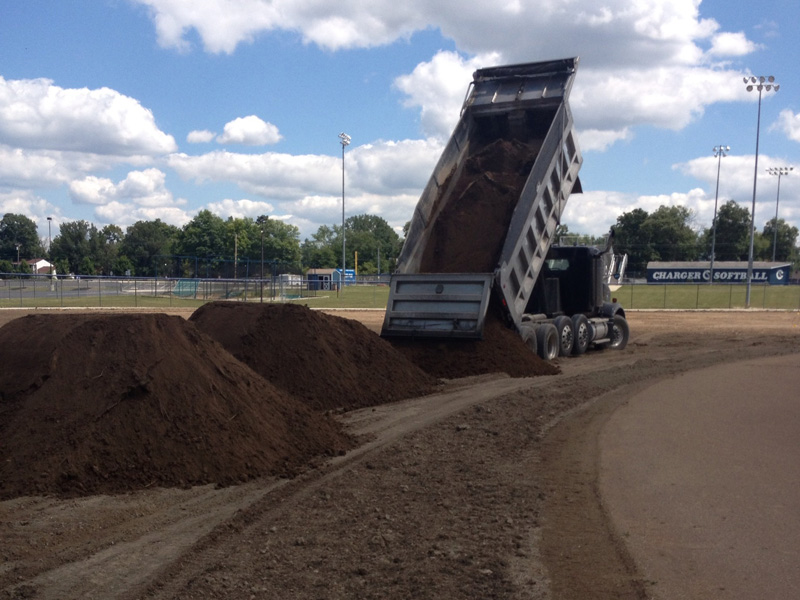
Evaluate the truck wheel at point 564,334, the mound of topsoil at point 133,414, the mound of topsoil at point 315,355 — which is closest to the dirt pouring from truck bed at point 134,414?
the mound of topsoil at point 133,414

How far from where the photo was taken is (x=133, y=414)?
25.1 feet

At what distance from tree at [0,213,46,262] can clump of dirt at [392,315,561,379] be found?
387ft

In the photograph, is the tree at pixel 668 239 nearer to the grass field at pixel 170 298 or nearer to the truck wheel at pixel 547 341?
the grass field at pixel 170 298

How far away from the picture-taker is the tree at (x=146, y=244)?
308ft

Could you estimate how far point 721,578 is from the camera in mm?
4961

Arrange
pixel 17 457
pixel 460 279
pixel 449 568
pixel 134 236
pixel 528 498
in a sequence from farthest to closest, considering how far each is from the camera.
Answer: pixel 134 236, pixel 460 279, pixel 17 457, pixel 528 498, pixel 449 568

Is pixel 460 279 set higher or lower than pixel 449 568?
higher

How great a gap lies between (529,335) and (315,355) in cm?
540

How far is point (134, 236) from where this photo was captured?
406 feet

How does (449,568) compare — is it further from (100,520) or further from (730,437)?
(730,437)

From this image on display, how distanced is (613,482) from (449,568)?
2.93 meters

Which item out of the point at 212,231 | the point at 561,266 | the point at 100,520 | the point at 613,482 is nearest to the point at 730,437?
the point at 613,482

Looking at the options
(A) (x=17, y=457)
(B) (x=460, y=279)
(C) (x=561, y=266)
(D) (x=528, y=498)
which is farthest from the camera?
(C) (x=561, y=266)

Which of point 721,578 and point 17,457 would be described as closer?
point 721,578
